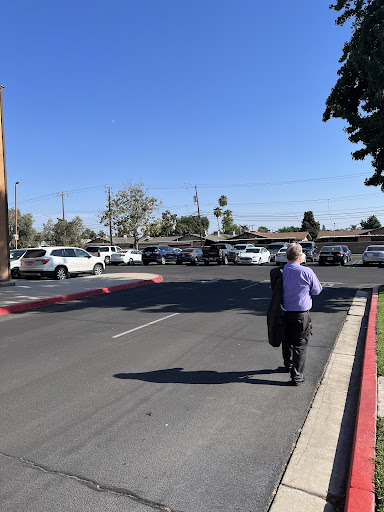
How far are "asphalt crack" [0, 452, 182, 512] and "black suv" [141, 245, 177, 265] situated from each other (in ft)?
97.4

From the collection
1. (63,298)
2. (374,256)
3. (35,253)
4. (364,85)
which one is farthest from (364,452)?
(374,256)

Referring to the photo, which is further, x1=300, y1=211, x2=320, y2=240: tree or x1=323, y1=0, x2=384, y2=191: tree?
x1=300, y1=211, x2=320, y2=240: tree

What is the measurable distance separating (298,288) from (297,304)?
191 mm

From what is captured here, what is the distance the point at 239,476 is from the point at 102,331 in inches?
212

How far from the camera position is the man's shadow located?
487cm

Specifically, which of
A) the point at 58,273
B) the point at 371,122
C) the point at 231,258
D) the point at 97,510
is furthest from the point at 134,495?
the point at 231,258

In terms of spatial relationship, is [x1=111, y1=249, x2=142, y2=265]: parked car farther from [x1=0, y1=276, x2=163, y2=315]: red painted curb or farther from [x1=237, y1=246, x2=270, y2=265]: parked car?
[x1=0, y1=276, x2=163, y2=315]: red painted curb

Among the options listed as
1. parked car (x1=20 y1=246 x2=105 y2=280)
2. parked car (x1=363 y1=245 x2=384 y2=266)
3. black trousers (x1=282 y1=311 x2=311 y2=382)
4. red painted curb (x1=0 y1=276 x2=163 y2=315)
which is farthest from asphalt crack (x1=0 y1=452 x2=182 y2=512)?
parked car (x1=363 y1=245 x2=384 y2=266)

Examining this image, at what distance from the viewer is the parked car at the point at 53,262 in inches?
698

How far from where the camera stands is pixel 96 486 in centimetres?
278

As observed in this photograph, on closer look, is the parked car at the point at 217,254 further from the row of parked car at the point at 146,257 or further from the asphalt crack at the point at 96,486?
the asphalt crack at the point at 96,486

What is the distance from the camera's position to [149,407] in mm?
4117

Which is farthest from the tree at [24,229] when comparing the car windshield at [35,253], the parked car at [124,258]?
the car windshield at [35,253]

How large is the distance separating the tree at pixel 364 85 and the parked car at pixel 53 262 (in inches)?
507
